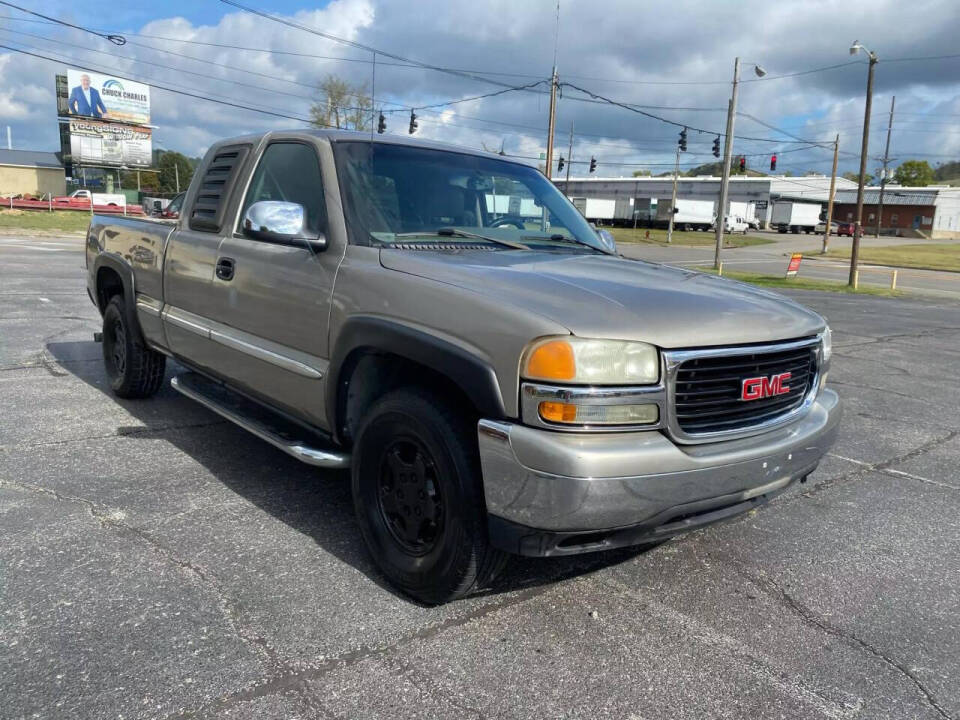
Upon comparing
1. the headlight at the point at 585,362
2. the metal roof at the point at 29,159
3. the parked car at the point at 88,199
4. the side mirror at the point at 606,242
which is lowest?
the headlight at the point at 585,362

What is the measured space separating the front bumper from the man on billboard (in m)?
72.9

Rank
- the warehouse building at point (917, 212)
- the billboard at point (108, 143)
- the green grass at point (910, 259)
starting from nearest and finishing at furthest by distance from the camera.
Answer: the green grass at point (910, 259)
the billboard at point (108, 143)
the warehouse building at point (917, 212)

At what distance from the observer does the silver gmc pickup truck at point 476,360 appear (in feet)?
8.20

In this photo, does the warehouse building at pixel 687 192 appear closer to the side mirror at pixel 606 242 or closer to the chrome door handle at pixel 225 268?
the side mirror at pixel 606 242

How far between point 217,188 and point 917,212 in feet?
341

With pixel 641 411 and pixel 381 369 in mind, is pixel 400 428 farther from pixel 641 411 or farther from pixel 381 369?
pixel 641 411

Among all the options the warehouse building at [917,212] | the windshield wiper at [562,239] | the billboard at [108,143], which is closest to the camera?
the windshield wiper at [562,239]

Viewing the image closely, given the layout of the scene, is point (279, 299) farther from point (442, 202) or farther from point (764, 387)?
point (764, 387)

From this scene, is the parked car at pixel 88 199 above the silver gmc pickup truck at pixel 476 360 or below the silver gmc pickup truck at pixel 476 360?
above

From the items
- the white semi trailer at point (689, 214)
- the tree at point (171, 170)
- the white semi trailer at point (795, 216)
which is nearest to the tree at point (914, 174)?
the white semi trailer at point (795, 216)

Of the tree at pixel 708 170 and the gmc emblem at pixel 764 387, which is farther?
the tree at pixel 708 170

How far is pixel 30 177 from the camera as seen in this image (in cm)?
7881

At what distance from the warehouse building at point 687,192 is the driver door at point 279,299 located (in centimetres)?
→ 7258

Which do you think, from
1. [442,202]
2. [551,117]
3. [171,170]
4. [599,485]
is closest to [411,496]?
[599,485]
